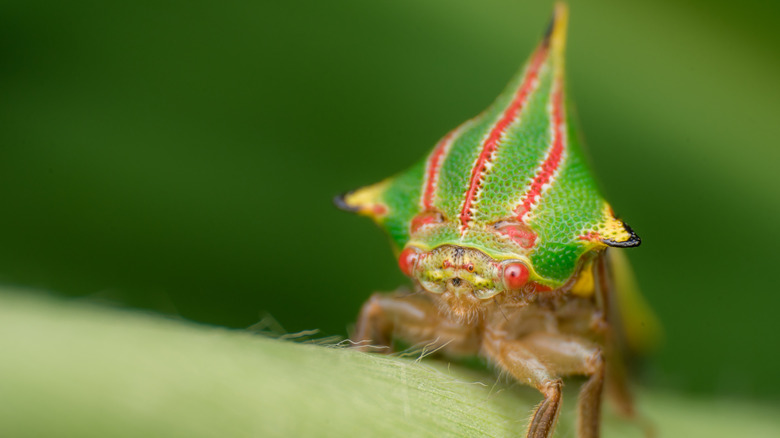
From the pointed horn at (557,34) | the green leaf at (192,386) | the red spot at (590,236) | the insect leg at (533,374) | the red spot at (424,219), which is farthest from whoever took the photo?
the pointed horn at (557,34)

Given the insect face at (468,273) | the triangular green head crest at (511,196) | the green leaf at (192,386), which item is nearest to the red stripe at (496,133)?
the triangular green head crest at (511,196)

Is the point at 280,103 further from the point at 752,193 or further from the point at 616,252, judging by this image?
the point at 752,193

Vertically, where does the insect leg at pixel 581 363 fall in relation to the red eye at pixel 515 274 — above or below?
below

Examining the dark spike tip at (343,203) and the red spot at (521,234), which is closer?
the red spot at (521,234)

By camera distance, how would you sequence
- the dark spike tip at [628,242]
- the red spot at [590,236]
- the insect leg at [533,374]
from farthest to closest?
the red spot at [590,236] → the dark spike tip at [628,242] → the insect leg at [533,374]

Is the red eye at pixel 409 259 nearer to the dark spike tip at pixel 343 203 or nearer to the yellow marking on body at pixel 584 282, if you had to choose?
the dark spike tip at pixel 343 203

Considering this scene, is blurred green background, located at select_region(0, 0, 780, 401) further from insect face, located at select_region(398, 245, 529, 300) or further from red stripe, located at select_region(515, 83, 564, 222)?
insect face, located at select_region(398, 245, 529, 300)

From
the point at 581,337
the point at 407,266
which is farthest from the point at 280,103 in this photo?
the point at 581,337

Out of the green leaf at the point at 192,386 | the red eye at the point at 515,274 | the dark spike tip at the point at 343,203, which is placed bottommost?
the green leaf at the point at 192,386
